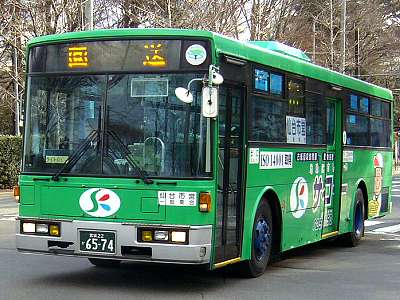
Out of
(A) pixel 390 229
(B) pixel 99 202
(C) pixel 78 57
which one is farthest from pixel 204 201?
(A) pixel 390 229

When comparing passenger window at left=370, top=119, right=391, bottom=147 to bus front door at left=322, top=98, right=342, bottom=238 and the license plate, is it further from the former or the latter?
the license plate

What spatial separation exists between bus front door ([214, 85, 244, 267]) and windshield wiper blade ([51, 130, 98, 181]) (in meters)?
1.50

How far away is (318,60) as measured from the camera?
42.4 m

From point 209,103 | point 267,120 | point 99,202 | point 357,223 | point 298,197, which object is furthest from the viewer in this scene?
point 357,223

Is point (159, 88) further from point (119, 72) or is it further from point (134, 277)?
point (134, 277)

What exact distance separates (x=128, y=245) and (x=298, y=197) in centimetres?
347

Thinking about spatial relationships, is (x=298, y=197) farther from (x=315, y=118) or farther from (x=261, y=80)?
(x=261, y=80)

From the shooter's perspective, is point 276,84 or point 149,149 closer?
point 149,149

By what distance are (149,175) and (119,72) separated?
1.27 metres

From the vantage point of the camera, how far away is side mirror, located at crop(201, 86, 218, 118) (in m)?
7.59

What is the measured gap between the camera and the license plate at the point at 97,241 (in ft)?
26.0

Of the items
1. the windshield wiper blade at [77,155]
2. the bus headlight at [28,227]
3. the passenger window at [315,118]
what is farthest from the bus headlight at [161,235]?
the passenger window at [315,118]

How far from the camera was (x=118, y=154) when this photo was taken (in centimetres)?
808

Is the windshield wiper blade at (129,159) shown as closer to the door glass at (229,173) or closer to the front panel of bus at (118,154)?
the front panel of bus at (118,154)
